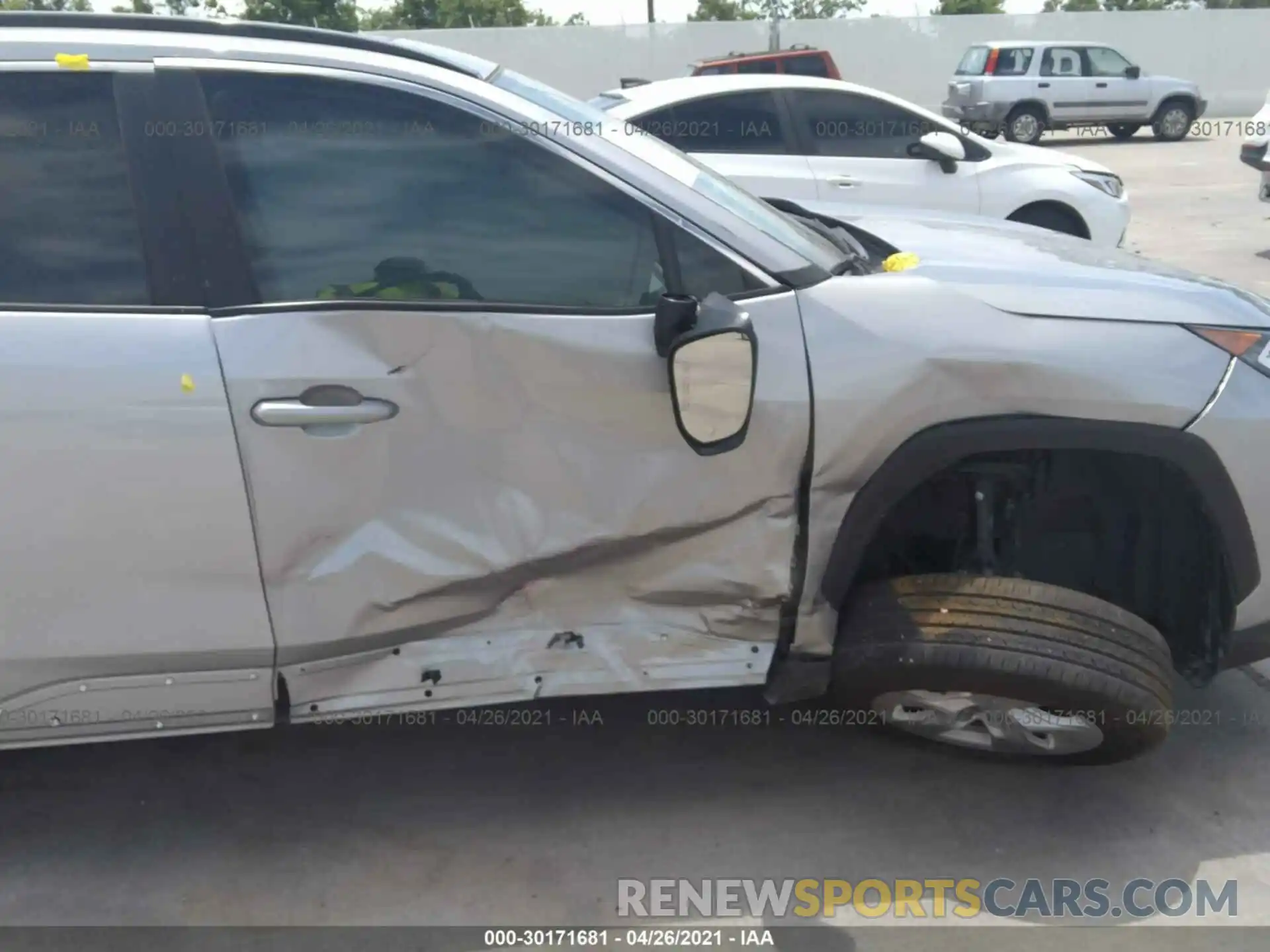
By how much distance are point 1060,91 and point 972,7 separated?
68.1 ft

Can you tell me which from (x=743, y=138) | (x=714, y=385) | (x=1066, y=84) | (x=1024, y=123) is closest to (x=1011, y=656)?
(x=714, y=385)

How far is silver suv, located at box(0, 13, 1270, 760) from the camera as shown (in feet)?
7.98

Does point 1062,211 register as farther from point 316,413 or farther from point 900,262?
point 316,413

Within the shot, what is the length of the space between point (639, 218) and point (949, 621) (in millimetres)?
1187

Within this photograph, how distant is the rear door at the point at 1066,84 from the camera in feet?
65.0

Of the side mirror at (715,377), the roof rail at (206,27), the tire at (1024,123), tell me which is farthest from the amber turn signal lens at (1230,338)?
the tire at (1024,123)

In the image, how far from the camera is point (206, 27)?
266 cm

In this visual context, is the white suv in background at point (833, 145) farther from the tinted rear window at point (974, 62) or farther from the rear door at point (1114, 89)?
the rear door at point (1114, 89)

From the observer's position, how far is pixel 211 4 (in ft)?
76.3

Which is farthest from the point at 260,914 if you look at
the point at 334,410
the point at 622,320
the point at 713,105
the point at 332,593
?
the point at 713,105

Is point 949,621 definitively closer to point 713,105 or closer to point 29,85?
point 29,85

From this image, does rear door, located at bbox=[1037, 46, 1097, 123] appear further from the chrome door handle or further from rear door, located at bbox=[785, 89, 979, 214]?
the chrome door handle

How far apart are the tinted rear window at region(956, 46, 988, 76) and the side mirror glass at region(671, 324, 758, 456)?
65.0ft

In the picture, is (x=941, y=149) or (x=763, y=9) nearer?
(x=941, y=149)
